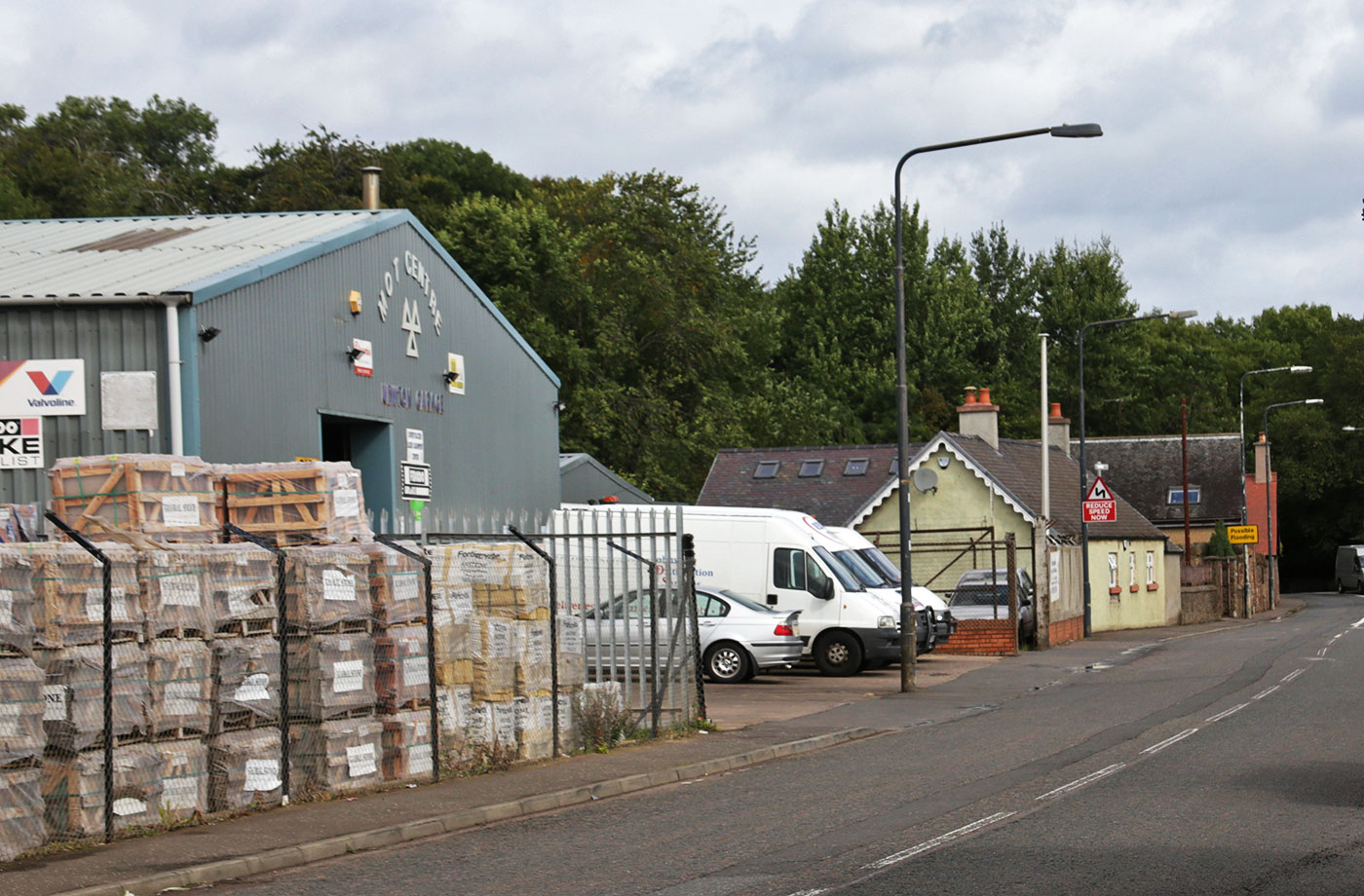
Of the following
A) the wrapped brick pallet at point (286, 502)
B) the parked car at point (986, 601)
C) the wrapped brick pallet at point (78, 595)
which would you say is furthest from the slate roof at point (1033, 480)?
the wrapped brick pallet at point (78, 595)

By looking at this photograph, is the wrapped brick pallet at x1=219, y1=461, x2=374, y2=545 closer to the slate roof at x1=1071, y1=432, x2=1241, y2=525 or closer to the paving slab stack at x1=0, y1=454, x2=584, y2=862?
the paving slab stack at x1=0, y1=454, x2=584, y2=862

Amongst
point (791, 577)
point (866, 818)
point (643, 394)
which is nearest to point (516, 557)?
point (866, 818)

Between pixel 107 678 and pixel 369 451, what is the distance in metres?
11.3

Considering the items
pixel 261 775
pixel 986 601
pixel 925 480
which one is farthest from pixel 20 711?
pixel 925 480

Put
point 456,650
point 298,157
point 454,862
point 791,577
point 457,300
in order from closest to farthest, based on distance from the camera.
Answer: point 454,862, point 456,650, point 457,300, point 791,577, point 298,157

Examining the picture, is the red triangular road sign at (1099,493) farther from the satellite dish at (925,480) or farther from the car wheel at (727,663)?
the car wheel at (727,663)

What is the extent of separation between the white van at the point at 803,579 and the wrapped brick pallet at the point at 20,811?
15.8 m

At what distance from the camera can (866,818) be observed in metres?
10.7

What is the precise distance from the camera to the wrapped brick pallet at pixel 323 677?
11836 millimetres

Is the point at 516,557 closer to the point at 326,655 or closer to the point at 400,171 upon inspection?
the point at 326,655

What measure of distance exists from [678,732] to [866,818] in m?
5.91

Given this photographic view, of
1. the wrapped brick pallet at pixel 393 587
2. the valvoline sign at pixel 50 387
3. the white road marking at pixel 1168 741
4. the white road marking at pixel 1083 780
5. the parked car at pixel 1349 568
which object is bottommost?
the parked car at pixel 1349 568

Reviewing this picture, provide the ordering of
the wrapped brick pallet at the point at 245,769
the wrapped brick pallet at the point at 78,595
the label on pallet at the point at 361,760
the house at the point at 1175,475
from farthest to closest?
1. the house at the point at 1175,475
2. the label on pallet at the point at 361,760
3. the wrapped brick pallet at the point at 245,769
4. the wrapped brick pallet at the point at 78,595

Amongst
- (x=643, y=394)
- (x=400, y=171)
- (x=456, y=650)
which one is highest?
(x=400, y=171)
